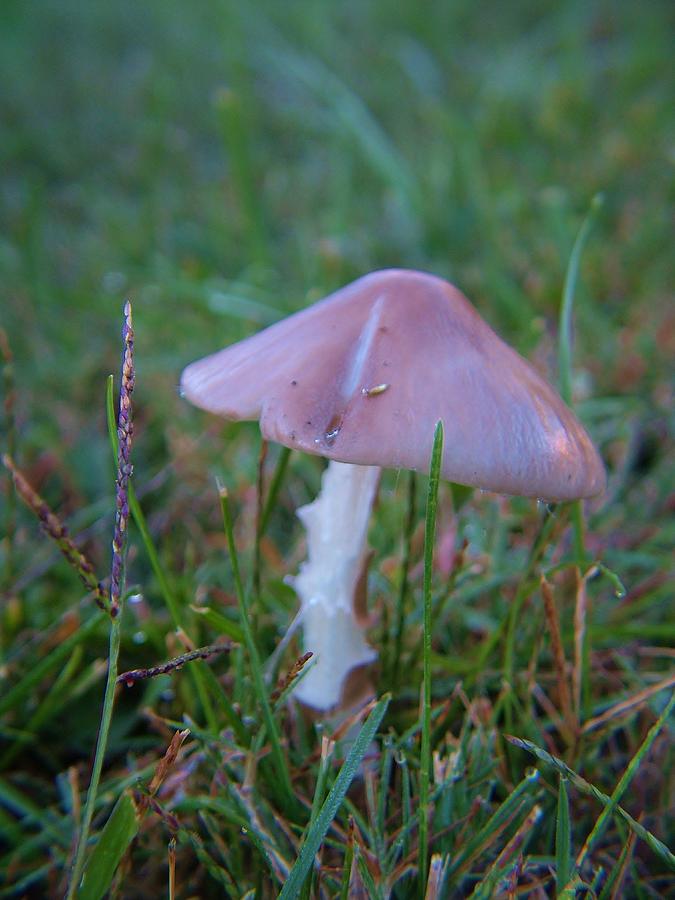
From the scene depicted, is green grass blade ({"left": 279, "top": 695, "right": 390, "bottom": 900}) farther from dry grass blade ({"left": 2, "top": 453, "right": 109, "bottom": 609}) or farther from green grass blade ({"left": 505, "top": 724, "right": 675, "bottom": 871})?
dry grass blade ({"left": 2, "top": 453, "right": 109, "bottom": 609})

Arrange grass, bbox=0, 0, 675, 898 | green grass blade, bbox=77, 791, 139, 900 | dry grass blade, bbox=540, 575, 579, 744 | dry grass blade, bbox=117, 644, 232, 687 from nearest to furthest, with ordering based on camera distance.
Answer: dry grass blade, bbox=117, 644, 232, 687, green grass blade, bbox=77, 791, 139, 900, grass, bbox=0, 0, 675, 898, dry grass blade, bbox=540, 575, 579, 744

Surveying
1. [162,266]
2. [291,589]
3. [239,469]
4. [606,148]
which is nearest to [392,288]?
[291,589]

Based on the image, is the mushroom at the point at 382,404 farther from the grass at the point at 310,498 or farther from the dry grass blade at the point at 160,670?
the dry grass blade at the point at 160,670

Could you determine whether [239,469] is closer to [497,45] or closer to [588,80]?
[588,80]

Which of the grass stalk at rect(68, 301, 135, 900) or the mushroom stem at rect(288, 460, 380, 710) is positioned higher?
the grass stalk at rect(68, 301, 135, 900)

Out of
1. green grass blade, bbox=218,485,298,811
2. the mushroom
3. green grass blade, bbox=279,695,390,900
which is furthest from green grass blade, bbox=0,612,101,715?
green grass blade, bbox=279,695,390,900

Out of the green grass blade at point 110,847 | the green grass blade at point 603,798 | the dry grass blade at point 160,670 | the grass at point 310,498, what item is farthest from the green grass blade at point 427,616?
the green grass blade at point 110,847

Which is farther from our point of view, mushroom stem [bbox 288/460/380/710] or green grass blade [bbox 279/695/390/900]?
mushroom stem [bbox 288/460/380/710]

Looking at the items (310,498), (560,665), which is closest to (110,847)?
(560,665)
